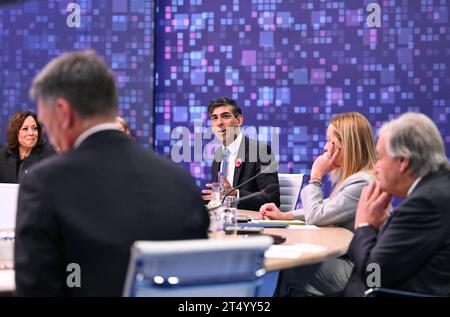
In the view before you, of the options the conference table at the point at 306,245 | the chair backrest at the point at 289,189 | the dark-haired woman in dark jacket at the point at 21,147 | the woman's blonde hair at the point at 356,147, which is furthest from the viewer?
the dark-haired woman in dark jacket at the point at 21,147

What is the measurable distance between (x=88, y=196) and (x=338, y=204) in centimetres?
183

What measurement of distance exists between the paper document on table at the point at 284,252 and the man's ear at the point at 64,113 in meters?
0.87

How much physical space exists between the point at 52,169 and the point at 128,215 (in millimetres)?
207

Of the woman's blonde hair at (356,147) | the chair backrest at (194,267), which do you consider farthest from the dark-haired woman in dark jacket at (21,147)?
the chair backrest at (194,267)

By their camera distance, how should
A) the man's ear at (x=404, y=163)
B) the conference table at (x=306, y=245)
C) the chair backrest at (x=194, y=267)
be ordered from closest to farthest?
A: the chair backrest at (x=194, y=267)
the conference table at (x=306, y=245)
the man's ear at (x=404, y=163)

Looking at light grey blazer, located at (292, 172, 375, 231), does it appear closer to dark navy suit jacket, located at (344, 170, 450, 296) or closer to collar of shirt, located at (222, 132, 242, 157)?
dark navy suit jacket, located at (344, 170, 450, 296)

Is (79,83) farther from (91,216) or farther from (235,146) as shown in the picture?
(235,146)

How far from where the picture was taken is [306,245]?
102 inches

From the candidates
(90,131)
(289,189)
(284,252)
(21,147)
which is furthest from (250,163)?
A: (90,131)

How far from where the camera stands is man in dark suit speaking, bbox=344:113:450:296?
226 cm

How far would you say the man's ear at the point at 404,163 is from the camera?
7.76 feet

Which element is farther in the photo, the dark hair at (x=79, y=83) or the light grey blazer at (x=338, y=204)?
the light grey blazer at (x=338, y=204)

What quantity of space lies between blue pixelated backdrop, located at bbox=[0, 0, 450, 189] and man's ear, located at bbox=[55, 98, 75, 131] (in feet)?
14.9

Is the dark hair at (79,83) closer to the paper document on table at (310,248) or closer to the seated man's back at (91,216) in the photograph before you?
the seated man's back at (91,216)
